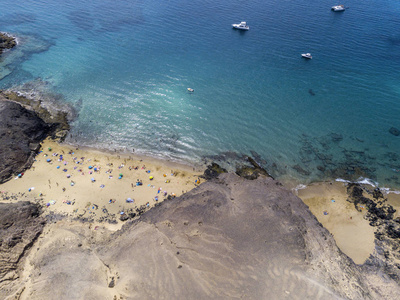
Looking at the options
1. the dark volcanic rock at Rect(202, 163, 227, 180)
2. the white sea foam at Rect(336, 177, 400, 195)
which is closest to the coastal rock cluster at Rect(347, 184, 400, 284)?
the white sea foam at Rect(336, 177, 400, 195)

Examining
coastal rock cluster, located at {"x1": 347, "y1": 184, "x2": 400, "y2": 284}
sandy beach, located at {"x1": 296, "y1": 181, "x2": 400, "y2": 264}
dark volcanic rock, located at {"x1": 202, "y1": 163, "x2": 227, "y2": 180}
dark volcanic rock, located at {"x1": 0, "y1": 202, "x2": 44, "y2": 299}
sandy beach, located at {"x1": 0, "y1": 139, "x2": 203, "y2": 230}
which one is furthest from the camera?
dark volcanic rock, located at {"x1": 202, "y1": 163, "x2": 227, "y2": 180}

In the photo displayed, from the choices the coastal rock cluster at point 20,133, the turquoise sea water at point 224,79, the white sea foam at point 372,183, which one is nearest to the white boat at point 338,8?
the turquoise sea water at point 224,79

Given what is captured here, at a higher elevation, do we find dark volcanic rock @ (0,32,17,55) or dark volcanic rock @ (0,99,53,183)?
dark volcanic rock @ (0,32,17,55)

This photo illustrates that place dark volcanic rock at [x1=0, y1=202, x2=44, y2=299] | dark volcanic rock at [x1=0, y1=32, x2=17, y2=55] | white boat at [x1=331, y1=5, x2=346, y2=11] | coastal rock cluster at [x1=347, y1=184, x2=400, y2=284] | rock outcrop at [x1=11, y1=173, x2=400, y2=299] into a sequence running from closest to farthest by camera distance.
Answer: rock outcrop at [x1=11, y1=173, x2=400, y2=299], dark volcanic rock at [x1=0, y1=202, x2=44, y2=299], coastal rock cluster at [x1=347, y1=184, x2=400, y2=284], dark volcanic rock at [x1=0, y1=32, x2=17, y2=55], white boat at [x1=331, y1=5, x2=346, y2=11]

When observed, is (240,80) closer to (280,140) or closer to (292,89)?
(292,89)

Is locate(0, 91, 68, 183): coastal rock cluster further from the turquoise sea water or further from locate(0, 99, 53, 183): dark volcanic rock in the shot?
the turquoise sea water

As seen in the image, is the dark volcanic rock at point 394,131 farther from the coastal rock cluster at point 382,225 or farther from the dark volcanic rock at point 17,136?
the dark volcanic rock at point 17,136

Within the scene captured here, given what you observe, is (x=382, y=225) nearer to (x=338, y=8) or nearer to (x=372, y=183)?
(x=372, y=183)
